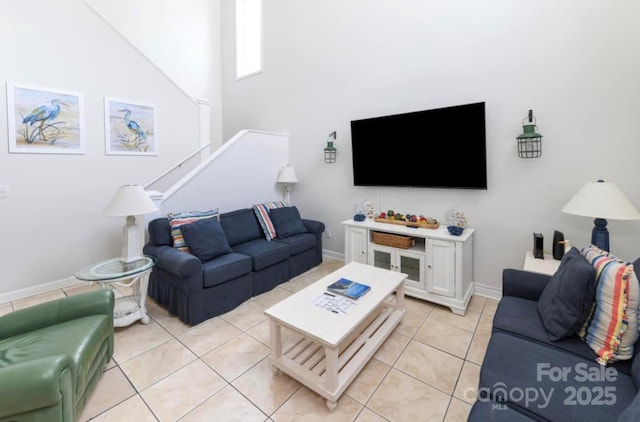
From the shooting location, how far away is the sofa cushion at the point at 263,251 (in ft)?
10.1

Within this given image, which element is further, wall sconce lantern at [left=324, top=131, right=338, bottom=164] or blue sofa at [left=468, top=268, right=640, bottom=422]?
wall sconce lantern at [left=324, top=131, right=338, bottom=164]

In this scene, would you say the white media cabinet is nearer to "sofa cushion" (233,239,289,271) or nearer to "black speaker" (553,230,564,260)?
"black speaker" (553,230,564,260)

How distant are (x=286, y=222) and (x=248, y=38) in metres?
3.55

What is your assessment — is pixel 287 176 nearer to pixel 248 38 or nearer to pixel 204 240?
pixel 204 240

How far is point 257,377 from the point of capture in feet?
6.34

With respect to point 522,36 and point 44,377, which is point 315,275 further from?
point 522,36

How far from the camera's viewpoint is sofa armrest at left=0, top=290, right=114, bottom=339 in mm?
1739

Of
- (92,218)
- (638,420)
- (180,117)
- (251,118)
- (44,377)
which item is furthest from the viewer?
(251,118)

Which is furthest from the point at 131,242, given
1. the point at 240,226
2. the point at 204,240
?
the point at 240,226

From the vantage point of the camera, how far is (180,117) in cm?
425

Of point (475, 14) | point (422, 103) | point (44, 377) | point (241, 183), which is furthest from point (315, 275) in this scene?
point (475, 14)

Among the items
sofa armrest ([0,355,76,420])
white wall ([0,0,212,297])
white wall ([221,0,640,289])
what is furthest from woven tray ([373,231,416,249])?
white wall ([0,0,212,297])

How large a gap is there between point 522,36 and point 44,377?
Answer: 3.97 m

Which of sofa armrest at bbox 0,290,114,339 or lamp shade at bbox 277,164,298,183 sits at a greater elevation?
lamp shade at bbox 277,164,298,183
